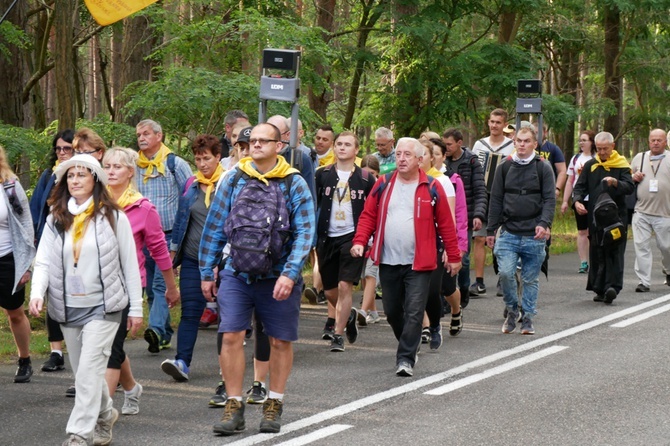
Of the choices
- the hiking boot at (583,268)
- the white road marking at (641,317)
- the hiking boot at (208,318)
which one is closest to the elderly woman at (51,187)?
the hiking boot at (208,318)

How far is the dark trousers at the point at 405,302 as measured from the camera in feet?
30.0

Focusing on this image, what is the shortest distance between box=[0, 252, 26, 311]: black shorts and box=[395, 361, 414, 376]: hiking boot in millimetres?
2906

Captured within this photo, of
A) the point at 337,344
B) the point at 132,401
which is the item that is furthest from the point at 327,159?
the point at 132,401

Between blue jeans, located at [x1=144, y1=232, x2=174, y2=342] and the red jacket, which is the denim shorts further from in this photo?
blue jeans, located at [x1=144, y1=232, x2=174, y2=342]

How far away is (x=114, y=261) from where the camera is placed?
6672mm

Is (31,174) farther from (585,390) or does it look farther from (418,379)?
(585,390)

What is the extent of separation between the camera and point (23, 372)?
875 cm

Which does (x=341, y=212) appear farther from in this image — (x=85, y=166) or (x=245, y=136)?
(x=85, y=166)

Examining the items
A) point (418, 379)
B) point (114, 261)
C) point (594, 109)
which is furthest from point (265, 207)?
point (594, 109)

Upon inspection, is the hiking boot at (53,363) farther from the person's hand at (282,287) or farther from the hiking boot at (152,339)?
the person's hand at (282,287)

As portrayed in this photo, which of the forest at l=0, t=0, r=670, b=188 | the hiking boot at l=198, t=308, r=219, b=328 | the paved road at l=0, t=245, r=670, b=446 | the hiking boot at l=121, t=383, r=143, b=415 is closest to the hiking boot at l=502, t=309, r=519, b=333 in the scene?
the paved road at l=0, t=245, r=670, b=446

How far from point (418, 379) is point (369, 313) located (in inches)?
122

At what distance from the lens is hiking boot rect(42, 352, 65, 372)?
9164 millimetres

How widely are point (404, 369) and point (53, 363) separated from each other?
9.04 feet
